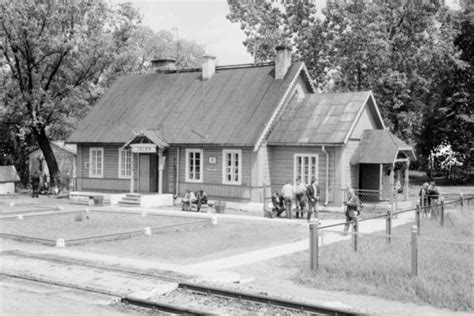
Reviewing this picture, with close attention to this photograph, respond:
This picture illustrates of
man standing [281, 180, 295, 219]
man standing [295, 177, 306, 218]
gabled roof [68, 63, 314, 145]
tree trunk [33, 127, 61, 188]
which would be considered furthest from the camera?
tree trunk [33, 127, 61, 188]

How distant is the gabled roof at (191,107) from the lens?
104 feet

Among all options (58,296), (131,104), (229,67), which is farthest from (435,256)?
(131,104)

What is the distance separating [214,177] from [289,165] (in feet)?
13.2

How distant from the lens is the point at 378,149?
96.7ft

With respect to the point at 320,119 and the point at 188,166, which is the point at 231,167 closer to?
the point at 188,166

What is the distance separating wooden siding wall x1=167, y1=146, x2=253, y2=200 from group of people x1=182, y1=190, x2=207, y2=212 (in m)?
1.48

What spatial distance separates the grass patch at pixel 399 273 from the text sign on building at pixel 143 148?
17.2 m

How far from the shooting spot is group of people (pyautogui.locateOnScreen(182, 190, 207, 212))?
29.7 meters

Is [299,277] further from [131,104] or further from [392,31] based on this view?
[392,31]

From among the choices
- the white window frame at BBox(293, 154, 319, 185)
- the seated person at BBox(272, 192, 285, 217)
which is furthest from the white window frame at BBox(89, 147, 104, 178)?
the seated person at BBox(272, 192, 285, 217)

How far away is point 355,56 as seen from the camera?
40.9 metres

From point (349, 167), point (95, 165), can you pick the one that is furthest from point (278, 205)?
point (95, 165)

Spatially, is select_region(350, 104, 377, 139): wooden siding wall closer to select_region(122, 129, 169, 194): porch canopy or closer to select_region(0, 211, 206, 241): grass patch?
select_region(0, 211, 206, 241): grass patch

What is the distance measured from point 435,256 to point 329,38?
102ft
